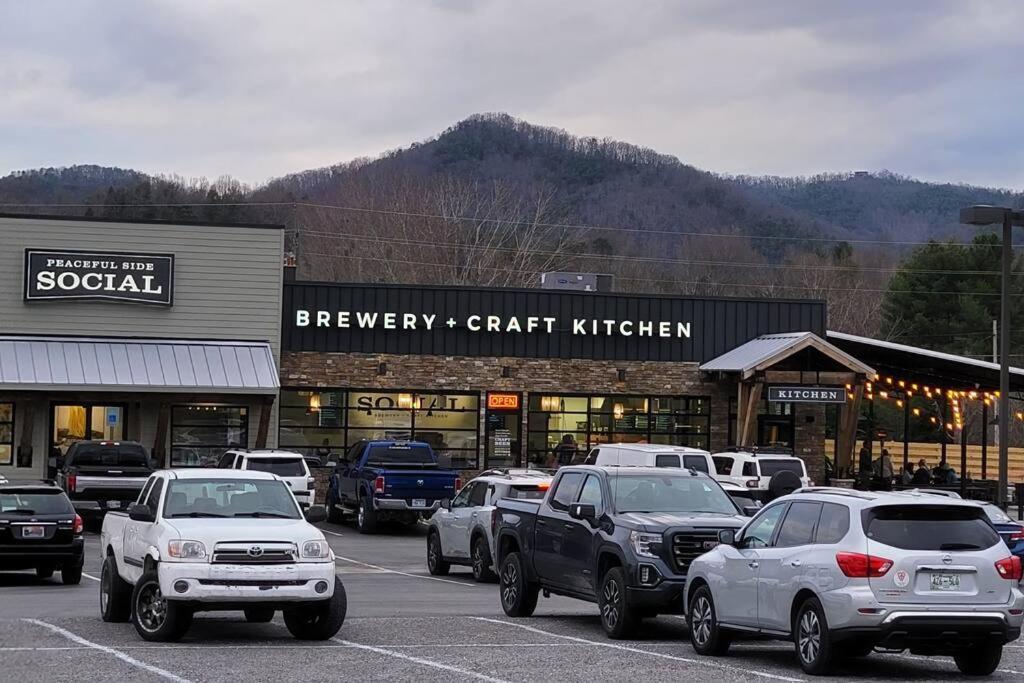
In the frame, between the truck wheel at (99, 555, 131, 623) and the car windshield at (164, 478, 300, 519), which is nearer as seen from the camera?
the car windshield at (164, 478, 300, 519)

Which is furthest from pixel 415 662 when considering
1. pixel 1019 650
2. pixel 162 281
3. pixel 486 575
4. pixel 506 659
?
pixel 162 281

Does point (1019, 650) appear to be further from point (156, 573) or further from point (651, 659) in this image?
point (156, 573)

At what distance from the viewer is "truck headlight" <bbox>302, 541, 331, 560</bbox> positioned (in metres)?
15.5

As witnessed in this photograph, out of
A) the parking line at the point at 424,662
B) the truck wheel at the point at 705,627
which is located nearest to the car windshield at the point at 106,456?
the parking line at the point at 424,662

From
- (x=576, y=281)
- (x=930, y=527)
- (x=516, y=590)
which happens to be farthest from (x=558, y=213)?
(x=930, y=527)

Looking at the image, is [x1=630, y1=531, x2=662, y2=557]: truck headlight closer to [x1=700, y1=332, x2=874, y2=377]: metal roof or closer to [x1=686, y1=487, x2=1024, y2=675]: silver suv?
[x1=686, y1=487, x2=1024, y2=675]: silver suv

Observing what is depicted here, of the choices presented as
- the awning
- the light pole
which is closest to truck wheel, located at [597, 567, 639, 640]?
the light pole

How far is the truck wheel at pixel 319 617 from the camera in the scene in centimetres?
1586

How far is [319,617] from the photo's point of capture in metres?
16.0

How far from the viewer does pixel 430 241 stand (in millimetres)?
88375

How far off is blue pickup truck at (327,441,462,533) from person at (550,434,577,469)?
8.01m

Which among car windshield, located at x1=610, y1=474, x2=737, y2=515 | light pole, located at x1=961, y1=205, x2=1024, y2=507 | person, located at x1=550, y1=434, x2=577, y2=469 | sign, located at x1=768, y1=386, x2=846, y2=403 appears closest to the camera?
car windshield, located at x1=610, y1=474, x2=737, y2=515

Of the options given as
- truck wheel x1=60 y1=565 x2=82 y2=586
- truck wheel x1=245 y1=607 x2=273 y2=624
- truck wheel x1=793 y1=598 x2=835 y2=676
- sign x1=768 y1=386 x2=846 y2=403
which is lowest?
truck wheel x1=60 y1=565 x2=82 y2=586

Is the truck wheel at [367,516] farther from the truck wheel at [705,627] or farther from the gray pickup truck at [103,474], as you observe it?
the truck wheel at [705,627]
